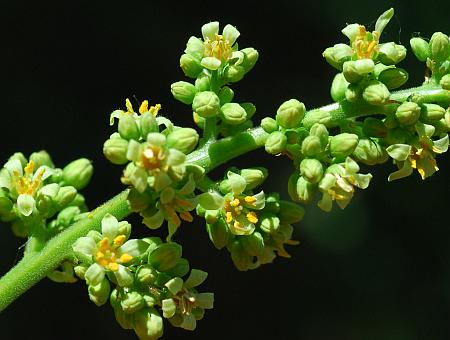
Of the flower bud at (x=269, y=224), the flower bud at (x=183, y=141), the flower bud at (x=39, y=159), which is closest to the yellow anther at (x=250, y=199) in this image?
the flower bud at (x=269, y=224)

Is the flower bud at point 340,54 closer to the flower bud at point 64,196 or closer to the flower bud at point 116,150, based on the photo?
the flower bud at point 116,150

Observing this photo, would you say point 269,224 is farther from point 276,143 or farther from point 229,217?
point 276,143

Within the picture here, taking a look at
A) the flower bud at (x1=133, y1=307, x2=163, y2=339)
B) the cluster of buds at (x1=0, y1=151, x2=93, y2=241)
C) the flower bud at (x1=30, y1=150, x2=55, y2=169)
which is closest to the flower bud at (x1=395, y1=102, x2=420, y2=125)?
the flower bud at (x1=133, y1=307, x2=163, y2=339)

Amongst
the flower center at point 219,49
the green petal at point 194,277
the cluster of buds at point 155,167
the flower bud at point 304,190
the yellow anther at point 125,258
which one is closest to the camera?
the cluster of buds at point 155,167

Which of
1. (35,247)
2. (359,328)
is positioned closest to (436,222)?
(359,328)

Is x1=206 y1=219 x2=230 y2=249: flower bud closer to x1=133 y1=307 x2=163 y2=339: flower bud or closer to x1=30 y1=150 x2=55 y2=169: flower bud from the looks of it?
x1=133 y1=307 x2=163 y2=339: flower bud
